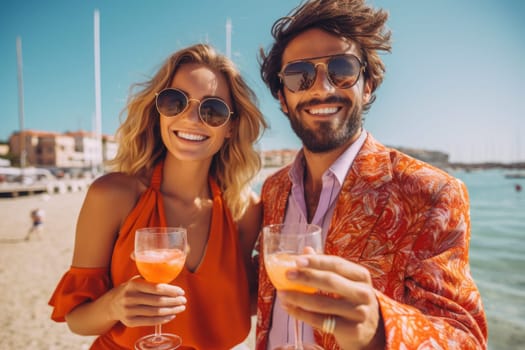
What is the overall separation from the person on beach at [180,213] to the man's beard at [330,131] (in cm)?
62

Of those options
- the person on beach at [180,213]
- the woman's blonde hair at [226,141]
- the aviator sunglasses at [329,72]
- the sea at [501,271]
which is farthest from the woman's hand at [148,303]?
the sea at [501,271]

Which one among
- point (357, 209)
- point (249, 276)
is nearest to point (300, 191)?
point (357, 209)

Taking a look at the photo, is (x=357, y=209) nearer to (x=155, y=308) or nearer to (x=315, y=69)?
(x=315, y=69)

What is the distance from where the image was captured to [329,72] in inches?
100

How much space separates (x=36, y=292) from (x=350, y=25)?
9772 millimetres

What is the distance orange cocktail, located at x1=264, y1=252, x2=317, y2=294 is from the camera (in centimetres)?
136

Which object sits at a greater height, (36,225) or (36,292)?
(36,225)

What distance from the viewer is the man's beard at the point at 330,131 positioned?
2504 millimetres

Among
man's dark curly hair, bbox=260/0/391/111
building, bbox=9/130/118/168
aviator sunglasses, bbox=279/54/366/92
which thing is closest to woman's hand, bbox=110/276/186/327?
aviator sunglasses, bbox=279/54/366/92

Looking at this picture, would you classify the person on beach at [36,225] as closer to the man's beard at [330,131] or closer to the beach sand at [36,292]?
the beach sand at [36,292]

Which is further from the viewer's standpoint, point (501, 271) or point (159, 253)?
point (501, 271)

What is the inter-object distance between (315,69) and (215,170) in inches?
53.9

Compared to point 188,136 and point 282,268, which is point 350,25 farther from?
point 282,268

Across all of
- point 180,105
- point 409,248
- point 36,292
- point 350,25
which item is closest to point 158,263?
point 180,105
